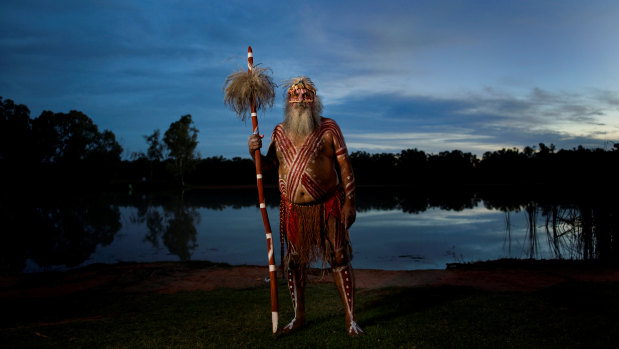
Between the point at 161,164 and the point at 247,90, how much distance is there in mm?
61741

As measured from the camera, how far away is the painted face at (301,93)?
3.73m

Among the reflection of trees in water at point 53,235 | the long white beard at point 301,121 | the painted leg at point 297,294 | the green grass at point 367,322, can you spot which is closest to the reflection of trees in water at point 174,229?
the reflection of trees in water at point 53,235

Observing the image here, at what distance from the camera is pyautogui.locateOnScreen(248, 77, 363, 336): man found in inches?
144

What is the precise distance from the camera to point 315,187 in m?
3.64

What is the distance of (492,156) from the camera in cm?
5309

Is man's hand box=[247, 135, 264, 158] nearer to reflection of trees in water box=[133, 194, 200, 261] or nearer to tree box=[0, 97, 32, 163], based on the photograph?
reflection of trees in water box=[133, 194, 200, 261]

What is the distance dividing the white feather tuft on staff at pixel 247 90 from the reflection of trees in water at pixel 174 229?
25.6 feet

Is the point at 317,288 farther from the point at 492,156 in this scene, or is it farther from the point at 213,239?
the point at 492,156

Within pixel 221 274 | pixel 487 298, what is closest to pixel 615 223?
pixel 487 298

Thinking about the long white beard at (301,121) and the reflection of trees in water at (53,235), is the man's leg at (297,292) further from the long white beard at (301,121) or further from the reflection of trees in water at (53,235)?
the reflection of trees in water at (53,235)

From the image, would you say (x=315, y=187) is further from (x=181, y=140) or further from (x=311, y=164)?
(x=181, y=140)

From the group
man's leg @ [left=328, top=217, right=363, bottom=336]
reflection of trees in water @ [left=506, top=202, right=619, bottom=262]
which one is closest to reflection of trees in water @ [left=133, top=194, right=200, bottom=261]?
man's leg @ [left=328, top=217, right=363, bottom=336]

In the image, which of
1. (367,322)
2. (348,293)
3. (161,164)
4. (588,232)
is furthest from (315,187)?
(161,164)

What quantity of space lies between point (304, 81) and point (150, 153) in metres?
54.2
